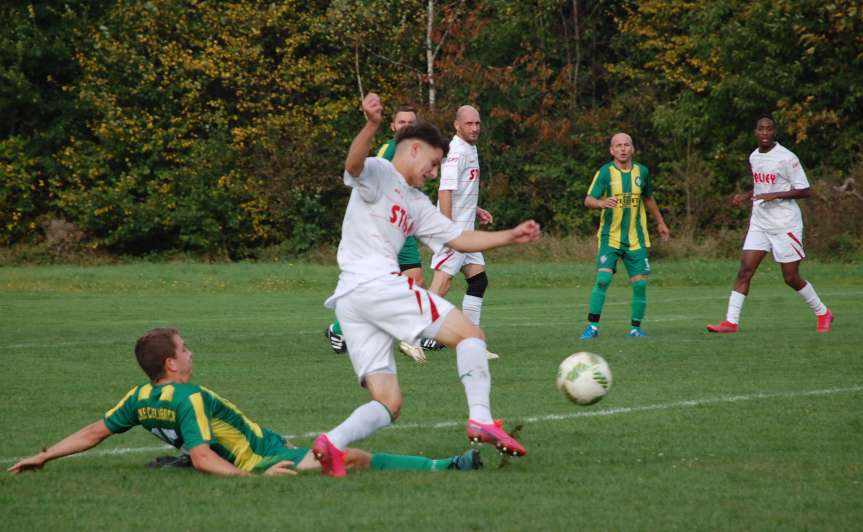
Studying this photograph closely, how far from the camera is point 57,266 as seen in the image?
3170 cm

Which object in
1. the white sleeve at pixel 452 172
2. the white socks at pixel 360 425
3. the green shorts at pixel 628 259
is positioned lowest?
the green shorts at pixel 628 259

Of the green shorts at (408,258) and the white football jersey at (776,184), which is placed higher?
the white football jersey at (776,184)

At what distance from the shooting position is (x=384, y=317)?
616 cm

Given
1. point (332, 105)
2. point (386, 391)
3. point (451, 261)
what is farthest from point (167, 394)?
point (332, 105)

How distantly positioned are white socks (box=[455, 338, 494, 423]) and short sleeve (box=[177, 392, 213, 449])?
1.24 m

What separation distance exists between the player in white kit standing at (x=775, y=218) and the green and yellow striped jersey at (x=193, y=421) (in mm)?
8605

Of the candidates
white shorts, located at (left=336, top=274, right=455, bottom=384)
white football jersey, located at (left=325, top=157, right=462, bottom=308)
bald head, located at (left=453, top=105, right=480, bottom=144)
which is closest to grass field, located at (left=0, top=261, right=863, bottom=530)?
white shorts, located at (left=336, top=274, right=455, bottom=384)

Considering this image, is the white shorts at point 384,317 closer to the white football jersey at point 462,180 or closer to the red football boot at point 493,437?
the red football boot at point 493,437

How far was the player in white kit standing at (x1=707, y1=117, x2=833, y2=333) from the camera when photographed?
13.9m

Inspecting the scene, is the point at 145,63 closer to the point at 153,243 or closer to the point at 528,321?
the point at 153,243

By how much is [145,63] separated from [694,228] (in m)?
15.5

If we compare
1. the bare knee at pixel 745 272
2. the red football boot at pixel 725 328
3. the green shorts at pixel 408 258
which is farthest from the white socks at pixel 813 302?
the green shorts at pixel 408 258

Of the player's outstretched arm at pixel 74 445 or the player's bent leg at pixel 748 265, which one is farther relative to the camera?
the player's bent leg at pixel 748 265

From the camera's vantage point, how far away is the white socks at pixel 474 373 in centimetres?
604
